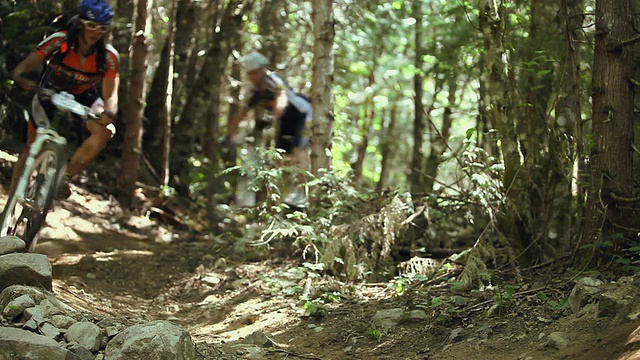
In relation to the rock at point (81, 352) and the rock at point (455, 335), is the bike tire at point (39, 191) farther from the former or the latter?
the rock at point (455, 335)

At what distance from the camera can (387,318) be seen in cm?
478

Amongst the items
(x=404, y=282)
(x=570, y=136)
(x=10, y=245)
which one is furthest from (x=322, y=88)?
(x=10, y=245)

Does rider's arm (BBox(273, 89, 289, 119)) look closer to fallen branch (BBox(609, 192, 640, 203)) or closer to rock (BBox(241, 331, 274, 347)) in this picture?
rock (BBox(241, 331, 274, 347))

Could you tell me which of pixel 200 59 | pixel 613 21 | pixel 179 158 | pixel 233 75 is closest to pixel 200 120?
pixel 179 158

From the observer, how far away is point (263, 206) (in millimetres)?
6469

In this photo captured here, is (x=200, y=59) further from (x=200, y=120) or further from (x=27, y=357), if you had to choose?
(x=27, y=357)

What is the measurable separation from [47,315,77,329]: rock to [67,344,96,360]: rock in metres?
0.27

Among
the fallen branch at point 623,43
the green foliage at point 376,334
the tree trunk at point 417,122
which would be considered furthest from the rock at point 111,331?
the tree trunk at point 417,122

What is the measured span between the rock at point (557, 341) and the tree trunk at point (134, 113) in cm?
639

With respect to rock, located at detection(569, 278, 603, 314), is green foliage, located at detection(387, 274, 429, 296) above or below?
below

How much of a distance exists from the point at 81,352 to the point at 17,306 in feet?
1.93

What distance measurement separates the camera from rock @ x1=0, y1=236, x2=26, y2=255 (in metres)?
4.64

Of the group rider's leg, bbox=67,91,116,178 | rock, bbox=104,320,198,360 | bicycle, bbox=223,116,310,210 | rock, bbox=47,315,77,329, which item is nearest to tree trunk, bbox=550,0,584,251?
bicycle, bbox=223,116,310,210

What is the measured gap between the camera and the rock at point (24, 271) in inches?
168
